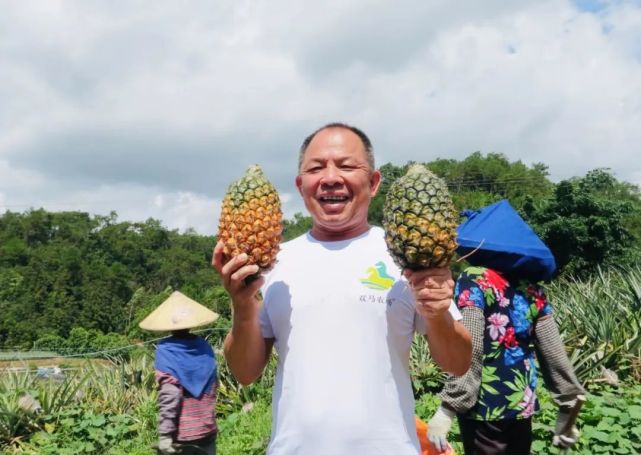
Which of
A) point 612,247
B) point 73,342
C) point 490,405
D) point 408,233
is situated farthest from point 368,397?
point 73,342

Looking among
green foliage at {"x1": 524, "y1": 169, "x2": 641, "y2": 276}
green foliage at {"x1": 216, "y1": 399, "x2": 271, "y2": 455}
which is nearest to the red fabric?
green foliage at {"x1": 216, "y1": 399, "x2": 271, "y2": 455}

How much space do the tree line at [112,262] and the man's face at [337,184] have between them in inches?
930

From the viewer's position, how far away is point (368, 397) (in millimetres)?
1839

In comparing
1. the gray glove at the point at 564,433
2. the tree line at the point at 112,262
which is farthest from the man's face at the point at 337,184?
the tree line at the point at 112,262

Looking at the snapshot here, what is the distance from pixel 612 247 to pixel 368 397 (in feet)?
71.1

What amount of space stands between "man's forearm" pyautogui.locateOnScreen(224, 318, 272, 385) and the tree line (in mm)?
23792

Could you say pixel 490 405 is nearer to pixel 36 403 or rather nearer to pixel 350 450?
pixel 350 450

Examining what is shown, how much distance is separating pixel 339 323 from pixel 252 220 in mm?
433

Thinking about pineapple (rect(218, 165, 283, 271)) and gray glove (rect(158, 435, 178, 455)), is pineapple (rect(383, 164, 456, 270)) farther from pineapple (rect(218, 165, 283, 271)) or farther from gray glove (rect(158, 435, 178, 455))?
gray glove (rect(158, 435, 178, 455))

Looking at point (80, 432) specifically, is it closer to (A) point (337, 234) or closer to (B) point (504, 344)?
(B) point (504, 344)

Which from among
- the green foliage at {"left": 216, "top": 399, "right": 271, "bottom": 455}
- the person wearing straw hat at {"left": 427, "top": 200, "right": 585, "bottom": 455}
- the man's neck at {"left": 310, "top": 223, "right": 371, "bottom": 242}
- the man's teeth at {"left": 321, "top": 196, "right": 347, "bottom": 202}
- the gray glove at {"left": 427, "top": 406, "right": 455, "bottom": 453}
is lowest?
the green foliage at {"left": 216, "top": 399, "right": 271, "bottom": 455}

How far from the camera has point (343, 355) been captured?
1.86 metres

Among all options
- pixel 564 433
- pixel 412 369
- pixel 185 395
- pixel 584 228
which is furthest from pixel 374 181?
pixel 584 228

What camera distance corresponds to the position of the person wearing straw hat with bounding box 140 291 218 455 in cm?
474
